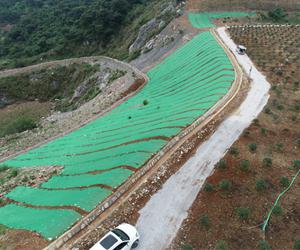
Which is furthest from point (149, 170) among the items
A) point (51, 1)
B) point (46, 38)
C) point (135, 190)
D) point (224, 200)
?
point (51, 1)

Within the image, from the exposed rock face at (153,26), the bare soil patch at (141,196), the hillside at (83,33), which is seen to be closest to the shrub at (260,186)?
the bare soil patch at (141,196)

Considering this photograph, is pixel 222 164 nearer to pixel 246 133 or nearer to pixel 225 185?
pixel 225 185

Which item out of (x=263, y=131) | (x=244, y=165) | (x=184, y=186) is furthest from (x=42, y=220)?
(x=263, y=131)

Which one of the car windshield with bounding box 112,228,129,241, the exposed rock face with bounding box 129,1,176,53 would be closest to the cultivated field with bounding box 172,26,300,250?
the car windshield with bounding box 112,228,129,241

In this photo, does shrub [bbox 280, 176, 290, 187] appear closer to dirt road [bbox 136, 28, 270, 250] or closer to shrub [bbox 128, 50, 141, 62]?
dirt road [bbox 136, 28, 270, 250]

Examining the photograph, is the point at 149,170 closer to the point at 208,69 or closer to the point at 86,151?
the point at 86,151

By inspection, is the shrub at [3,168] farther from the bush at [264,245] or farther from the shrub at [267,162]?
the bush at [264,245]
